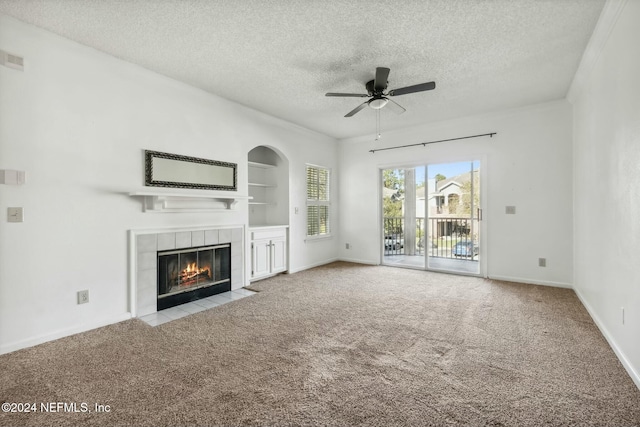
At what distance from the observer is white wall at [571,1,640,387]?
1996 mm

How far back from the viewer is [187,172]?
372 cm

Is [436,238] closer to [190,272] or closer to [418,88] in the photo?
[418,88]

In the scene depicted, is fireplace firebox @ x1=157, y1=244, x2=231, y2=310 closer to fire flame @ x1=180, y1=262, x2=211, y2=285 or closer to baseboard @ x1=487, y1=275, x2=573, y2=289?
fire flame @ x1=180, y1=262, x2=211, y2=285

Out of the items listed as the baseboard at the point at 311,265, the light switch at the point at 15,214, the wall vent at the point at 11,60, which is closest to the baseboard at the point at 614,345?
the baseboard at the point at 311,265

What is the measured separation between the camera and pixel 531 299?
377 cm

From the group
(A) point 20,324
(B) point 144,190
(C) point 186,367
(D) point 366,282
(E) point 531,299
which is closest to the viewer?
(C) point 186,367

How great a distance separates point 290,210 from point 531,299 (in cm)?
389

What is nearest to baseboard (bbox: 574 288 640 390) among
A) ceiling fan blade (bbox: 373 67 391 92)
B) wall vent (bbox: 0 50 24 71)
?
ceiling fan blade (bbox: 373 67 391 92)

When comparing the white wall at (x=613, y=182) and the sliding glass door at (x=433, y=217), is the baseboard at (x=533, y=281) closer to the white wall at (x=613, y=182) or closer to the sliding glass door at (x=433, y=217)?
the sliding glass door at (x=433, y=217)

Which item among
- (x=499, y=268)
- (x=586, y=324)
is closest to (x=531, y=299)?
(x=586, y=324)

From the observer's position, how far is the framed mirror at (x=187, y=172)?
3.38 m

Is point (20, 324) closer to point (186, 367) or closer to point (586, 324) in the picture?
point (186, 367)

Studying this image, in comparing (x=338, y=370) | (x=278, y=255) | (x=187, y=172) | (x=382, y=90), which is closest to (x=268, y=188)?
(x=278, y=255)

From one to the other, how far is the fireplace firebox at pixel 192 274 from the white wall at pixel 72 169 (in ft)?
1.31
